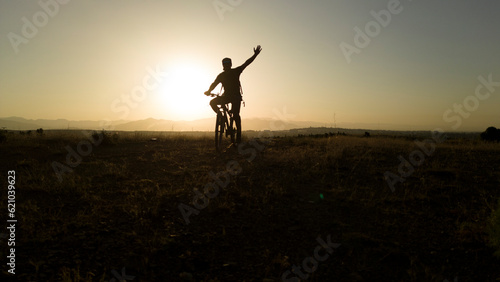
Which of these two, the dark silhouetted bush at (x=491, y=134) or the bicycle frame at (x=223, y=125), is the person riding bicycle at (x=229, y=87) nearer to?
the bicycle frame at (x=223, y=125)

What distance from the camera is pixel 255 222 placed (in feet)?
15.9

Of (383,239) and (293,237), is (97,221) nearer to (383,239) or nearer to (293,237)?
(293,237)

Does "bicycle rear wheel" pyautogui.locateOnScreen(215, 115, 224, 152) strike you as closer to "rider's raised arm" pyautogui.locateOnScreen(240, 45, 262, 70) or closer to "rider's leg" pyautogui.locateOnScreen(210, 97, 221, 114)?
"rider's leg" pyautogui.locateOnScreen(210, 97, 221, 114)

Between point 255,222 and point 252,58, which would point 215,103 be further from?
point 255,222

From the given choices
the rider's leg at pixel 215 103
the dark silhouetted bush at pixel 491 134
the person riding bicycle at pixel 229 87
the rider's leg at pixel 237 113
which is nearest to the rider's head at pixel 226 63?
the person riding bicycle at pixel 229 87

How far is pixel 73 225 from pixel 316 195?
4.47m

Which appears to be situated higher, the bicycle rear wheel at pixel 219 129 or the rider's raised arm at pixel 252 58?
the rider's raised arm at pixel 252 58

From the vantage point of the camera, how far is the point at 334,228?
4688 millimetres

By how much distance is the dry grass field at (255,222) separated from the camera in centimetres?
354

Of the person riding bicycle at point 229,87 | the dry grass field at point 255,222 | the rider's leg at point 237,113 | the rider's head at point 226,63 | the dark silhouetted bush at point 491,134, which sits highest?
the rider's head at point 226,63

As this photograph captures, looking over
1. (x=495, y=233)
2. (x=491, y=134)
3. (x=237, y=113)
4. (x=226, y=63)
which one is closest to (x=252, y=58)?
(x=226, y=63)

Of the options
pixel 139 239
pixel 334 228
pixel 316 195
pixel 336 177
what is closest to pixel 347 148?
pixel 336 177

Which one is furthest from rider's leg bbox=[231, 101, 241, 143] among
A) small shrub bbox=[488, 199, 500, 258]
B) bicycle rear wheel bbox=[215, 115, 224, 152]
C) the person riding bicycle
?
small shrub bbox=[488, 199, 500, 258]

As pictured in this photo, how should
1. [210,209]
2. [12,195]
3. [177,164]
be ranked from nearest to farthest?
[210,209] < [12,195] < [177,164]
